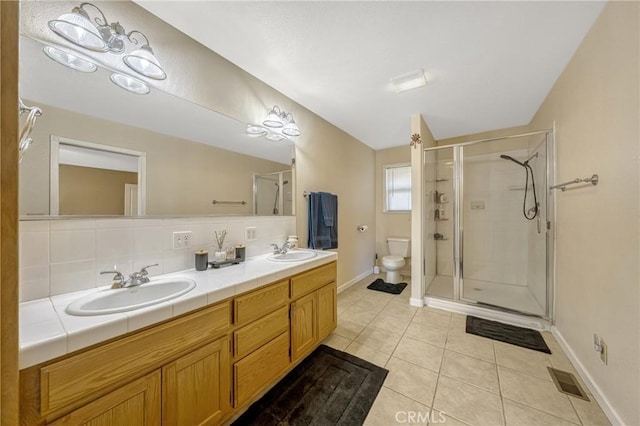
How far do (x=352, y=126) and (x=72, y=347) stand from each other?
3203 mm

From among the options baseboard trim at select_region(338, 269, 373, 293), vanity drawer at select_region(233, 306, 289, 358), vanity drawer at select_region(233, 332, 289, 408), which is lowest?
baseboard trim at select_region(338, 269, 373, 293)

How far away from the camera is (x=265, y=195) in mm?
2102

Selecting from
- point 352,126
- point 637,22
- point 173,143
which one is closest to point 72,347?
point 173,143

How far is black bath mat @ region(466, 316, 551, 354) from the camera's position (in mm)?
1944

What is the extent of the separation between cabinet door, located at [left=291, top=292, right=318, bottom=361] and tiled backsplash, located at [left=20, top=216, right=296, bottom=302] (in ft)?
2.60

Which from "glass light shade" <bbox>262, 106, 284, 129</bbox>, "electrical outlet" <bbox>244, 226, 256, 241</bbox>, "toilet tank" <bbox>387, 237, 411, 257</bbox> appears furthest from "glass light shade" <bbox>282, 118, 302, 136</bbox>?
"toilet tank" <bbox>387, 237, 411, 257</bbox>

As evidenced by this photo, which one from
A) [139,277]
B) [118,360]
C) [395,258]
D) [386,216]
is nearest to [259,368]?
[118,360]

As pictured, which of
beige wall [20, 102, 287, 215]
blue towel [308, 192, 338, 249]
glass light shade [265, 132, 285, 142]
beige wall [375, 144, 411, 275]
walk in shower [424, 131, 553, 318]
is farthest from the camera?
beige wall [375, 144, 411, 275]

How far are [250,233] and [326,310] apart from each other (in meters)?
0.95

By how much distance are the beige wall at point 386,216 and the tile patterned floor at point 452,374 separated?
5.62ft

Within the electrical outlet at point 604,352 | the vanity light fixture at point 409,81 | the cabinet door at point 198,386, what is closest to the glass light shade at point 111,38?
the cabinet door at point 198,386

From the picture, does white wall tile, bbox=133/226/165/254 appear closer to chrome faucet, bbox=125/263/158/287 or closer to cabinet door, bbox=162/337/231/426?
chrome faucet, bbox=125/263/158/287

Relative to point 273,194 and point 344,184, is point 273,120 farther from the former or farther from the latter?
A: point 344,184

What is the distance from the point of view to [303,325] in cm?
166
